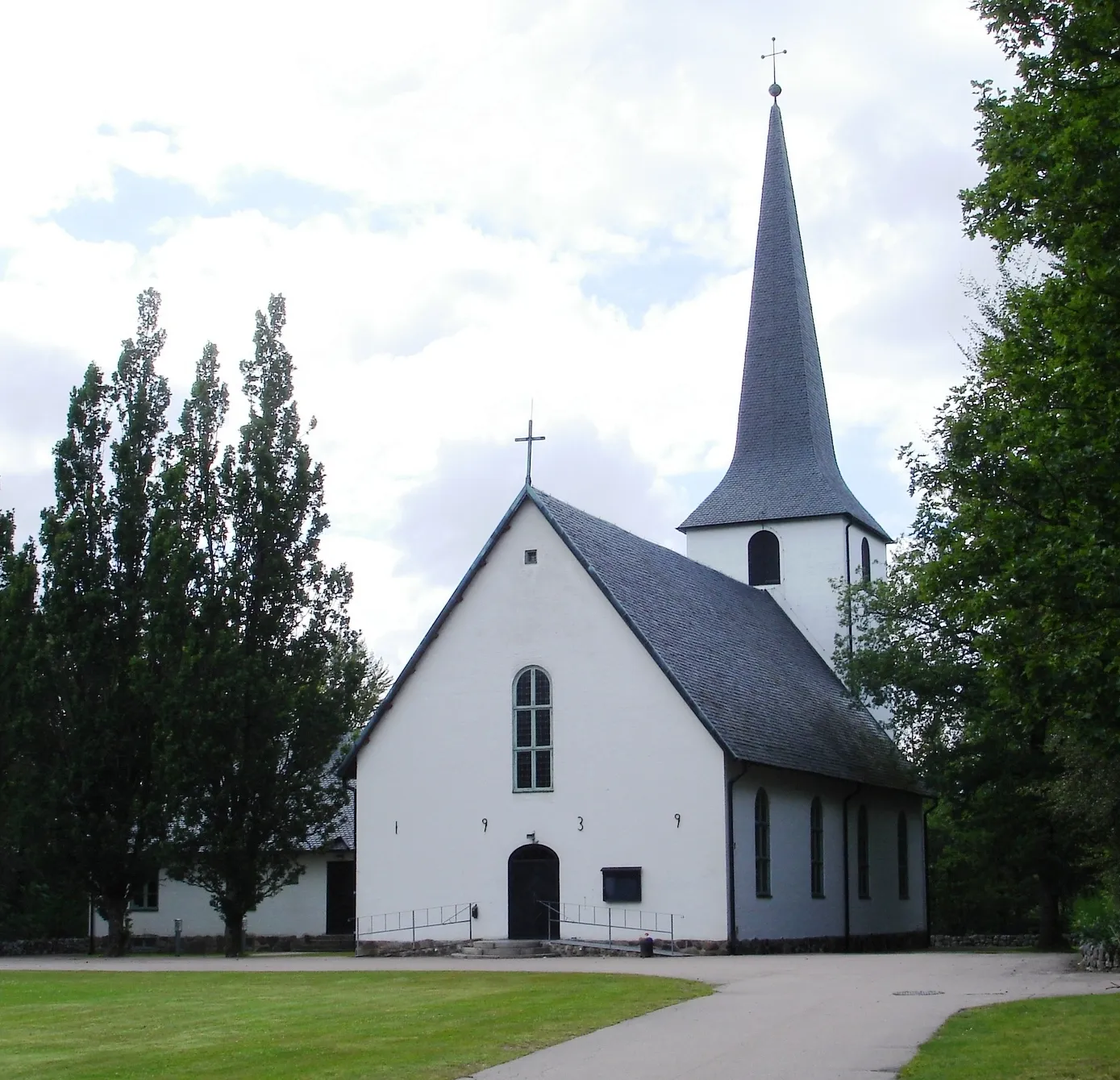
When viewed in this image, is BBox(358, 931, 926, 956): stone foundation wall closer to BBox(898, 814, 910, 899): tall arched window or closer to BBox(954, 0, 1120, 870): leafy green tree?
BBox(898, 814, 910, 899): tall arched window

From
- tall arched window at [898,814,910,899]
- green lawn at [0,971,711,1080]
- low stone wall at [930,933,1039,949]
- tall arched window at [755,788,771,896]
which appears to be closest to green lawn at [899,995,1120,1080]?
green lawn at [0,971,711,1080]

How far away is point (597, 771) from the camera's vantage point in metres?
32.1

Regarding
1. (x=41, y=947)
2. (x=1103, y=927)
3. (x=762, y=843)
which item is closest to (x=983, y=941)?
(x=762, y=843)

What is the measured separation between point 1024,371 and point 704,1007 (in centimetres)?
821

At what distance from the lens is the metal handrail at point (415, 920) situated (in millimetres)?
32772

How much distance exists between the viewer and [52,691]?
3481cm

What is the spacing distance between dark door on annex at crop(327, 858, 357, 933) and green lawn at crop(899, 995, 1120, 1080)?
2552cm

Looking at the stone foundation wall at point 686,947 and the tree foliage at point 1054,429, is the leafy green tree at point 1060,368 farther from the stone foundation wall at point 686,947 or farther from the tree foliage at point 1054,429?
the stone foundation wall at point 686,947

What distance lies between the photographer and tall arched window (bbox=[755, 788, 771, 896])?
32.2 metres

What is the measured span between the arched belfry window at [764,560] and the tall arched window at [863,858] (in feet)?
27.1

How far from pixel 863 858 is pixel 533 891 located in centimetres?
1074

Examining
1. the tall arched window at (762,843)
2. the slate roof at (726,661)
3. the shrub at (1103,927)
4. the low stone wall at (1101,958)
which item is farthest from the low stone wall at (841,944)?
the low stone wall at (1101,958)

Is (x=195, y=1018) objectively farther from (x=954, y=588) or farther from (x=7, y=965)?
(x=7, y=965)

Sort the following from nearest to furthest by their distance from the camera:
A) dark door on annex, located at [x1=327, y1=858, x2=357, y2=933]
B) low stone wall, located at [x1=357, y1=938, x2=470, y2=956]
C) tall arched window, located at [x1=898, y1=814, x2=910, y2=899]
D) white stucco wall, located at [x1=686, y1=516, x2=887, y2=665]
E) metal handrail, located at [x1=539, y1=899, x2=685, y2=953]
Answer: metal handrail, located at [x1=539, y1=899, x2=685, y2=953], low stone wall, located at [x1=357, y1=938, x2=470, y2=956], dark door on annex, located at [x1=327, y1=858, x2=357, y2=933], tall arched window, located at [x1=898, y1=814, x2=910, y2=899], white stucco wall, located at [x1=686, y1=516, x2=887, y2=665]
